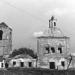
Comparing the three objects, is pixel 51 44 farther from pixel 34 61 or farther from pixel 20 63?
pixel 20 63

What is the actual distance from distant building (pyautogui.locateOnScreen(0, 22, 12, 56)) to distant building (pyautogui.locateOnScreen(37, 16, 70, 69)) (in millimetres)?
7098

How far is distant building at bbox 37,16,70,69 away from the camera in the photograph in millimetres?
29547

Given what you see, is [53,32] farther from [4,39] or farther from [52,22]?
[4,39]

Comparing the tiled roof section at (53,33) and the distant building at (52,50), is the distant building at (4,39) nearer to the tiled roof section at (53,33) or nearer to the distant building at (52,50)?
the distant building at (52,50)

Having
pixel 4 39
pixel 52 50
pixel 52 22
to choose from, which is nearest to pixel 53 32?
pixel 52 22

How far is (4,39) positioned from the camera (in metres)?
34.2

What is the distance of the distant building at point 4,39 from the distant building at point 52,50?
279 inches

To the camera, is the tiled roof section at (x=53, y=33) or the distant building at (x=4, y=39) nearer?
the tiled roof section at (x=53, y=33)

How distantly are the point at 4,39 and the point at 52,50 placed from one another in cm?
977

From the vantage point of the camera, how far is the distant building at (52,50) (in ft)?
96.9

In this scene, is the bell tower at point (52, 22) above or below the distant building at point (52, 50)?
above

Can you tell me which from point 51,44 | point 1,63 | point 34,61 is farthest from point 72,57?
point 1,63

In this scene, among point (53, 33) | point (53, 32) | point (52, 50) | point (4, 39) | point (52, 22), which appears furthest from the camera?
point (4, 39)

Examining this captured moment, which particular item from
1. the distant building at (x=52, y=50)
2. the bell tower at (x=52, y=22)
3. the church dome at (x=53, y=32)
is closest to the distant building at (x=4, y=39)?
the distant building at (x=52, y=50)
